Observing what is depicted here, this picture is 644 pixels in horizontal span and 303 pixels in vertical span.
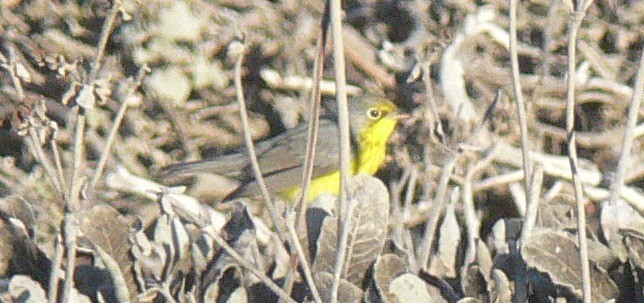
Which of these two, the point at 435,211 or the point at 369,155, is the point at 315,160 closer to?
the point at 369,155

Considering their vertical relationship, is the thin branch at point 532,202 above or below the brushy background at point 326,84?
A: above

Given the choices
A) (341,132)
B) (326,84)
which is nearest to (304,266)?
(341,132)

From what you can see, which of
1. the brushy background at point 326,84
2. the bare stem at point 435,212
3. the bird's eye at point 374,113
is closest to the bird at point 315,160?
the bird's eye at point 374,113

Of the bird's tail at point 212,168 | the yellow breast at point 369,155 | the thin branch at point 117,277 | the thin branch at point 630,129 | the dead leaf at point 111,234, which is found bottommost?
the yellow breast at point 369,155

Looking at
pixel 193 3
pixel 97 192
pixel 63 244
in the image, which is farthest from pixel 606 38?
pixel 63 244

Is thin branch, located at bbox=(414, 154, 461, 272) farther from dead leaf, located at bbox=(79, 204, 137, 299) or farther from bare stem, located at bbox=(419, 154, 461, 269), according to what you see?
dead leaf, located at bbox=(79, 204, 137, 299)

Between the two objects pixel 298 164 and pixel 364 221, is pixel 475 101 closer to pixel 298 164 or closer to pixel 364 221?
pixel 298 164

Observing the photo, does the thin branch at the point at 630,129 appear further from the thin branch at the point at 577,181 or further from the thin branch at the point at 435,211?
the thin branch at the point at 435,211

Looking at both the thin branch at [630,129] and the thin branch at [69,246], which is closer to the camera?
the thin branch at [69,246]

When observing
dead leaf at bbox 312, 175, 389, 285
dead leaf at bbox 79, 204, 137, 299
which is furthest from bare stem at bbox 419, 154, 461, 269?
dead leaf at bbox 79, 204, 137, 299
